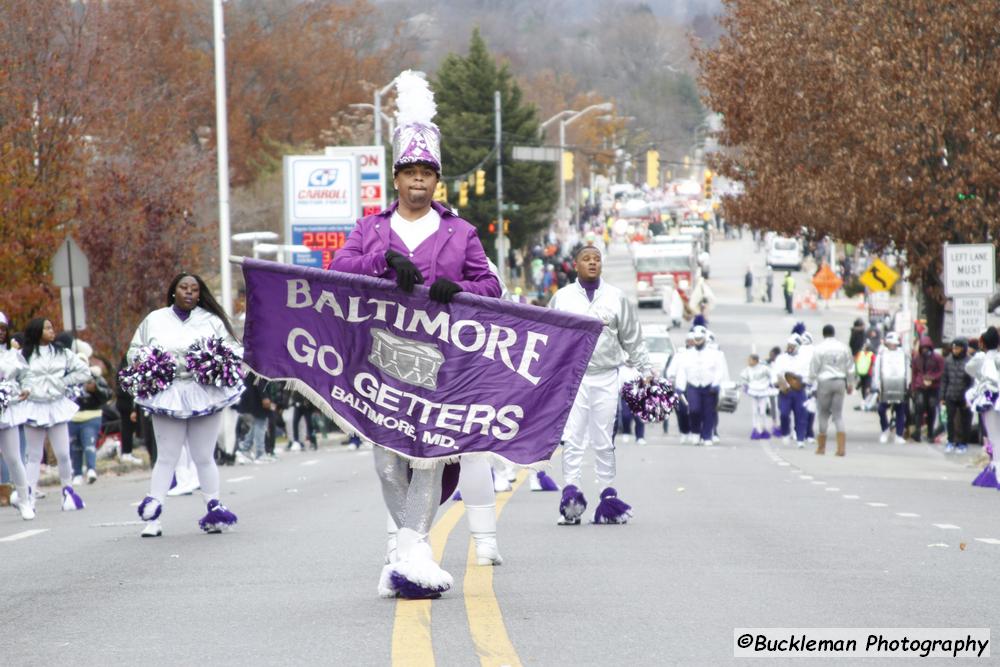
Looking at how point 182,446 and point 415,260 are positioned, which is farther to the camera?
point 182,446

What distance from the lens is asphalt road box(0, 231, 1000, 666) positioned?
752 cm

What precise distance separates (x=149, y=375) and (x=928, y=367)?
20.7m

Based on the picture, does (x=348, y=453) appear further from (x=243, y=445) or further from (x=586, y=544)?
(x=586, y=544)

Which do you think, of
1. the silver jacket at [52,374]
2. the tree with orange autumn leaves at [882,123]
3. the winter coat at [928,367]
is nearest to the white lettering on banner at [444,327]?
the silver jacket at [52,374]

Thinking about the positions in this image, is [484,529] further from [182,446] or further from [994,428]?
[994,428]

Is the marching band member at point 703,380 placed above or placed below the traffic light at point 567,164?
below

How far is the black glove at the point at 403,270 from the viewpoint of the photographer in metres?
8.51

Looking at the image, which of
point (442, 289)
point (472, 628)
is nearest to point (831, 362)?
point (442, 289)

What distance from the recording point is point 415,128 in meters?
8.80

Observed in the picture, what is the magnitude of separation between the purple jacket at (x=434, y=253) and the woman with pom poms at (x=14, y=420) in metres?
8.33

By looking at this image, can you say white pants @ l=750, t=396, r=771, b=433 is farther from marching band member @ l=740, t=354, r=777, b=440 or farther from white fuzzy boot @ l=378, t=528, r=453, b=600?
white fuzzy boot @ l=378, t=528, r=453, b=600

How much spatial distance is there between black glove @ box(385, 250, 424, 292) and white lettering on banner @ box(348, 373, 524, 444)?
59 centimetres

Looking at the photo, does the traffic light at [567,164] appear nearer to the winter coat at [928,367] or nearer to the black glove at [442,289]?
the winter coat at [928,367]

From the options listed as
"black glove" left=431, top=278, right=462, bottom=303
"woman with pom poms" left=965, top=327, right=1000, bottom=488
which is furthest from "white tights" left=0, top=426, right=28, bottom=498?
"woman with pom poms" left=965, top=327, right=1000, bottom=488
